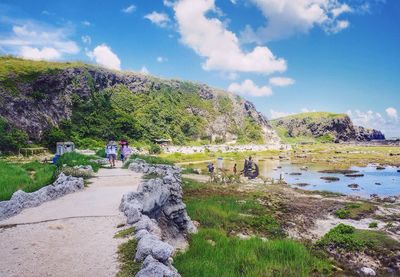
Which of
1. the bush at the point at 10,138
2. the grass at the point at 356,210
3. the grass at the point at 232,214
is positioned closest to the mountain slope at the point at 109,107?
the bush at the point at 10,138

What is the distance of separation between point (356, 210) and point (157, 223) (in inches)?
767

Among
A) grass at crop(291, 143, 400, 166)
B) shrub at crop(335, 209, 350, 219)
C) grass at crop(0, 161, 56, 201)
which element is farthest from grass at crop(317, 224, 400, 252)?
grass at crop(291, 143, 400, 166)

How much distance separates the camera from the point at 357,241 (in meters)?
18.7

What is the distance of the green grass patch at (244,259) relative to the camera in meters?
11.7

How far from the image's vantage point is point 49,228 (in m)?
12.6

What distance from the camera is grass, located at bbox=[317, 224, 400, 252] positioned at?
18.4m

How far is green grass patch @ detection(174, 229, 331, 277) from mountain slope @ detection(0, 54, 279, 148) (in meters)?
62.4

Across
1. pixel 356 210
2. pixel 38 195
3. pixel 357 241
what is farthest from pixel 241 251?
pixel 356 210

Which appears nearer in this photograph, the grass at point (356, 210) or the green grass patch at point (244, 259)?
the green grass patch at point (244, 259)

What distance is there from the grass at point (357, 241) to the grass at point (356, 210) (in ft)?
19.5

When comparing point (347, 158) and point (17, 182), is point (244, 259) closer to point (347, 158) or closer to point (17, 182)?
point (17, 182)

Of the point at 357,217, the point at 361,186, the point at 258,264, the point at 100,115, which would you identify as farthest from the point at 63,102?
the point at 258,264

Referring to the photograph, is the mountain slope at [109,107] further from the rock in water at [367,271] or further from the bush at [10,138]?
the rock in water at [367,271]

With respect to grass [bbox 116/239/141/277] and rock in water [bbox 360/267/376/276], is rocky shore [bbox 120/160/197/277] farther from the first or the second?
rock in water [bbox 360/267/376/276]
